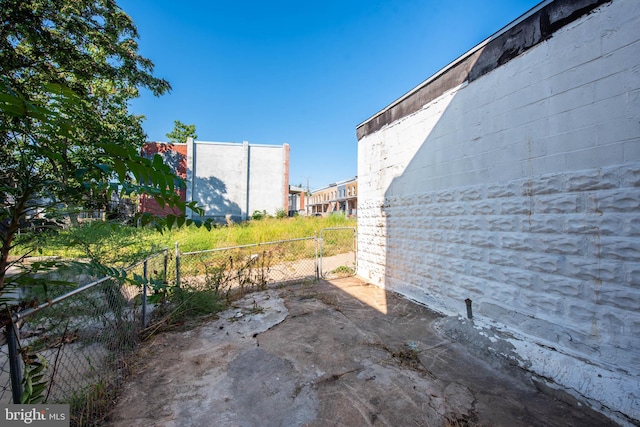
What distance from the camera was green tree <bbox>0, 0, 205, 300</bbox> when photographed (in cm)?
125

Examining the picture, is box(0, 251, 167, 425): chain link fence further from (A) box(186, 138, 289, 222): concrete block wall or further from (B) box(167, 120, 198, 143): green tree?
(B) box(167, 120, 198, 143): green tree

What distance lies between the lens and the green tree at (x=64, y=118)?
1253 mm

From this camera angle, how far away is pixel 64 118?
4.16 ft

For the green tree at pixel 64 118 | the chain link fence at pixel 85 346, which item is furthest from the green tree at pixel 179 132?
the chain link fence at pixel 85 346

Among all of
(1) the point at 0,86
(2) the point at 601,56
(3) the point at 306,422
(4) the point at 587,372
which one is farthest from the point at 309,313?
(2) the point at 601,56

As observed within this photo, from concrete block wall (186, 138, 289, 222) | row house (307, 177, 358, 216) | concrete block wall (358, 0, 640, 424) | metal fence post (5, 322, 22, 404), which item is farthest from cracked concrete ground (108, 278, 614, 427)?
row house (307, 177, 358, 216)

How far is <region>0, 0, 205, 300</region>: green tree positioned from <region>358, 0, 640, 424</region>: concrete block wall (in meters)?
3.86

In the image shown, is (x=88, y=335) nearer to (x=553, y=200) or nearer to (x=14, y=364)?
(x=14, y=364)

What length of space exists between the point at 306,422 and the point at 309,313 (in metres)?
2.53

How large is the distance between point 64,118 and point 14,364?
1.60m

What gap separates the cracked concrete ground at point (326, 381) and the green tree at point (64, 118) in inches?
77.4

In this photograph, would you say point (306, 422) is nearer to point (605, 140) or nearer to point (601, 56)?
point (605, 140)

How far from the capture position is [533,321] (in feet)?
10.6

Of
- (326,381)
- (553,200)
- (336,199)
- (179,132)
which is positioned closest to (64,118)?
(326,381)
